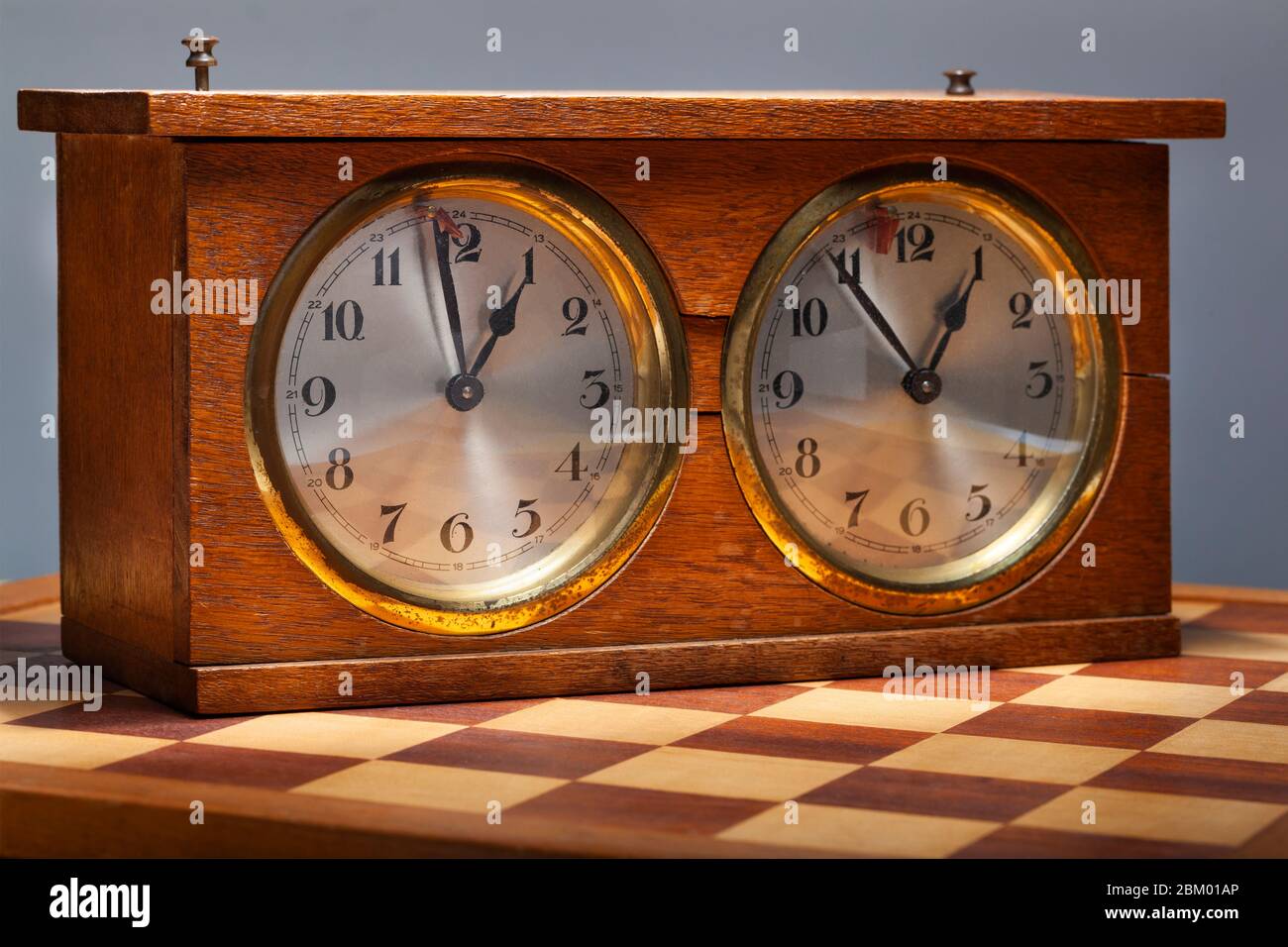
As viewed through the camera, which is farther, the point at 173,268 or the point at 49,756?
the point at 173,268

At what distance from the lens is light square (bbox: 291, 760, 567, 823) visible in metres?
2.20

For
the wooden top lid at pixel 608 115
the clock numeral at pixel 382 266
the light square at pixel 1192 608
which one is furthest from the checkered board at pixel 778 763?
the wooden top lid at pixel 608 115

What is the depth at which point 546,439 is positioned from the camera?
271 centimetres

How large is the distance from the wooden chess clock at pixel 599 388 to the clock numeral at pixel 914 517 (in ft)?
0.03

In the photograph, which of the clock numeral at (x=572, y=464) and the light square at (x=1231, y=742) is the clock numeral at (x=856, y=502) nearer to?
the clock numeral at (x=572, y=464)

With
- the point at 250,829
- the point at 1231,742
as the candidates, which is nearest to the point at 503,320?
the point at 250,829

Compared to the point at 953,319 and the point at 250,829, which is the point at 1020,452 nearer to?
the point at 953,319

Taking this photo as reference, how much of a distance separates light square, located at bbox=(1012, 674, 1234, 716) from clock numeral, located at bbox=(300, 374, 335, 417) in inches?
35.1

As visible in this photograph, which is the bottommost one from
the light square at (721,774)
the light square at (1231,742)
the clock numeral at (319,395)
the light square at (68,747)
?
the light square at (721,774)

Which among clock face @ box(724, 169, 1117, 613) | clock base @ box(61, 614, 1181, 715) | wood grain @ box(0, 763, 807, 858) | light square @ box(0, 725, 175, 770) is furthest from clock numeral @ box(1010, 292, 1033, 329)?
light square @ box(0, 725, 175, 770)

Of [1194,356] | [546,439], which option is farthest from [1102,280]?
[1194,356]

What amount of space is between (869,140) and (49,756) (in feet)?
3.98

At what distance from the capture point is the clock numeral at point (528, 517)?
271 cm

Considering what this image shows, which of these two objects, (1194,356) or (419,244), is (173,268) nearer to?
(419,244)
